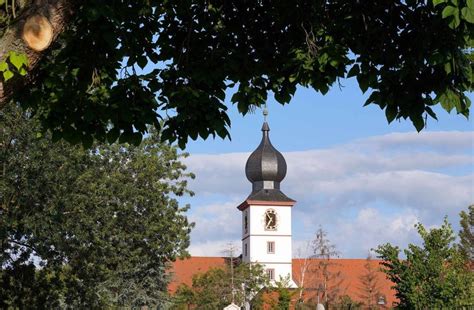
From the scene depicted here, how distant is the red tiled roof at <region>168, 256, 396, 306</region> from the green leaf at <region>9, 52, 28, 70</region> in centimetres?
8855

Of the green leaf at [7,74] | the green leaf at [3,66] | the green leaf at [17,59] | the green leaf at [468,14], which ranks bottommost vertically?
the green leaf at [7,74]

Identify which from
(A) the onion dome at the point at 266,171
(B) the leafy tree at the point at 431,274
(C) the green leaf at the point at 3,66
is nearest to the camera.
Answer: (C) the green leaf at the point at 3,66

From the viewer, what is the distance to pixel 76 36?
8.70 meters

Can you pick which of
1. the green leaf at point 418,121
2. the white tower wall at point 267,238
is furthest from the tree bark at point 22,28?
the white tower wall at point 267,238

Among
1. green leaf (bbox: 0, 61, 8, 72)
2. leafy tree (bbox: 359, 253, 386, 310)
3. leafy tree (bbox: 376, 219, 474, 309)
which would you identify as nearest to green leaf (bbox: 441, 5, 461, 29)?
green leaf (bbox: 0, 61, 8, 72)

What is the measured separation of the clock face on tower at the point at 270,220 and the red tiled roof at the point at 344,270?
5.42 metres

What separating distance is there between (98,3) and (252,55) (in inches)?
91.8

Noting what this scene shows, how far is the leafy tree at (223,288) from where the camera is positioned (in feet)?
214

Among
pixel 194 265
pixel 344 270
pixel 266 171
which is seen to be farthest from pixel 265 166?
pixel 344 270

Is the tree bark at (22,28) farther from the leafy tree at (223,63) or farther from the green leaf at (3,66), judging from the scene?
the leafy tree at (223,63)

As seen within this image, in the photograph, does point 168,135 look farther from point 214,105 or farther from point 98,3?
point 98,3

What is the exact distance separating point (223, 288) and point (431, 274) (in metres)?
37.3

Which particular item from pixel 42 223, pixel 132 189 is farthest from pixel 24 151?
pixel 132 189

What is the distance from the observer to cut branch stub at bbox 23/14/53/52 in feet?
18.9
